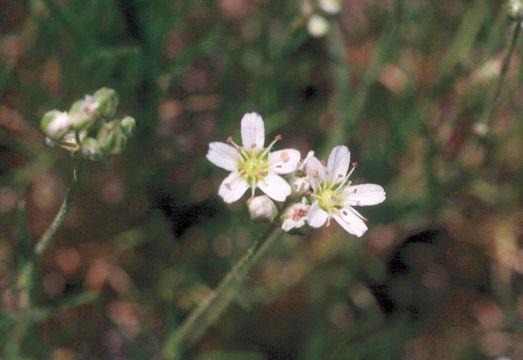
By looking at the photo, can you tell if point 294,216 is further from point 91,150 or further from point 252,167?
point 91,150

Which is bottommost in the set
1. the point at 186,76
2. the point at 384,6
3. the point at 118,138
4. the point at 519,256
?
the point at 118,138

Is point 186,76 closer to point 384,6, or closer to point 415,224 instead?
point 384,6

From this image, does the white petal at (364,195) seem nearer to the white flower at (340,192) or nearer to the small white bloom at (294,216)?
the white flower at (340,192)

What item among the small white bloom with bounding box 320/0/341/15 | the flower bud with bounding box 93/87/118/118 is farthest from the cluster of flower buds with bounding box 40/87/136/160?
the small white bloom with bounding box 320/0/341/15

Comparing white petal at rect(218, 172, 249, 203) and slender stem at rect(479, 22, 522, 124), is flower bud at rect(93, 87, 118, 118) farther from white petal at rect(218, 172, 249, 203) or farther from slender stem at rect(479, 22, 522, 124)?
slender stem at rect(479, 22, 522, 124)

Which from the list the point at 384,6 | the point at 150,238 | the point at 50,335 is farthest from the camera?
the point at 384,6

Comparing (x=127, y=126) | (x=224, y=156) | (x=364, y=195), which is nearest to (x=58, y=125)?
(x=127, y=126)

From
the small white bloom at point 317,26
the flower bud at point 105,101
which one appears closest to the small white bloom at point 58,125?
the flower bud at point 105,101

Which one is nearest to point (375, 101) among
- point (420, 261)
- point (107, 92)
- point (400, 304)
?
point (420, 261)
